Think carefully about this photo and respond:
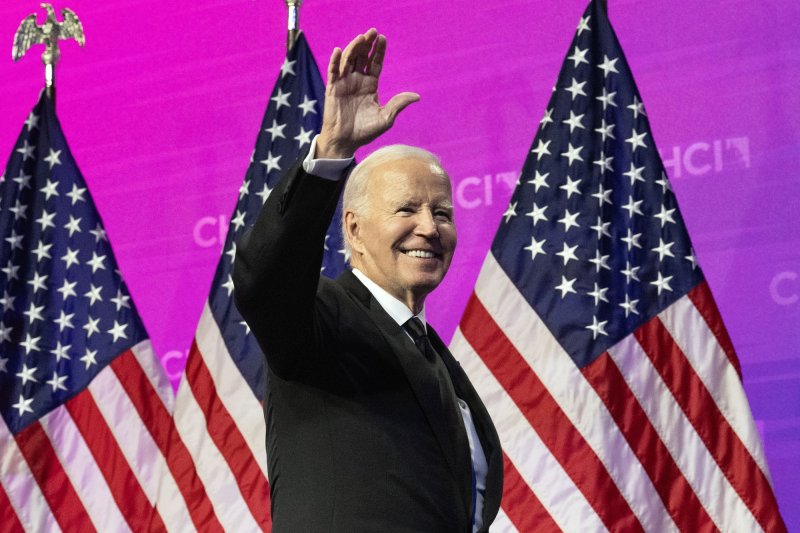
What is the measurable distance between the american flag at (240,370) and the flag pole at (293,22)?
0.02 meters

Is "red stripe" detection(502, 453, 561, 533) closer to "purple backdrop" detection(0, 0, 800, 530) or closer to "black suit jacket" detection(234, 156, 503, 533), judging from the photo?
"purple backdrop" detection(0, 0, 800, 530)

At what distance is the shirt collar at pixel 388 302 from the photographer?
1836 millimetres

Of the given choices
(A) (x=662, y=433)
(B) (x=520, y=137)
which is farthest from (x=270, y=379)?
(B) (x=520, y=137)

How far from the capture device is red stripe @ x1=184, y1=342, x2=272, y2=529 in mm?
3826

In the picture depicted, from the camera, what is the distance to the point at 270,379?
1700mm

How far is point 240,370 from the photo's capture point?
399 cm

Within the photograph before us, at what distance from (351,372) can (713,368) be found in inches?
85.4

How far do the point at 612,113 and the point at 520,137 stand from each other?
43 centimetres

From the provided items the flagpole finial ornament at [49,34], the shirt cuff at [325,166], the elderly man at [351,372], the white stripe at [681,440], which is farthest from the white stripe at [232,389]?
the shirt cuff at [325,166]

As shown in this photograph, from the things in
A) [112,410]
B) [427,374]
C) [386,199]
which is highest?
[386,199]

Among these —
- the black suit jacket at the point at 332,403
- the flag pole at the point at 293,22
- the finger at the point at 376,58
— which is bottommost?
the black suit jacket at the point at 332,403

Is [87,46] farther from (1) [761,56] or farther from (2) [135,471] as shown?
(1) [761,56]

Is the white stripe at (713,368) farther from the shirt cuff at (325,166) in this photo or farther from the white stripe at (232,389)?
the shirt cuff at (325,166)

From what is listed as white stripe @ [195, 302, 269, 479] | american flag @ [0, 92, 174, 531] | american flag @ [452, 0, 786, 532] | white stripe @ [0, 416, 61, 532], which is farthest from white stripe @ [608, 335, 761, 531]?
white stripe @ [0, 416, 61, 532]
